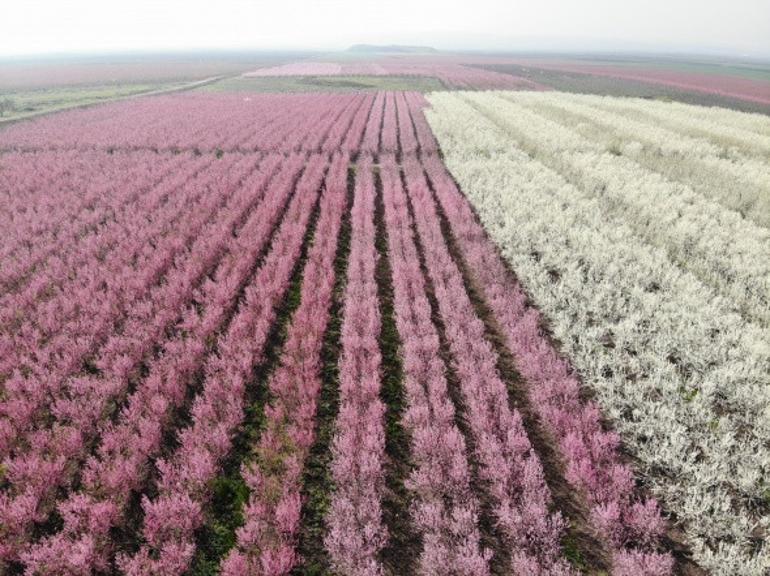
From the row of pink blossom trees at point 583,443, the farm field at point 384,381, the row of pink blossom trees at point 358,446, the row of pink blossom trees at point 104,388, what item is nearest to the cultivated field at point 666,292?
the farm field at point 384,381

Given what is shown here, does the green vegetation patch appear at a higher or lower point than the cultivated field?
higher

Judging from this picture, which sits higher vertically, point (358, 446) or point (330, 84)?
point (330, 84)

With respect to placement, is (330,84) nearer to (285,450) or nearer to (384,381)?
(384,381)

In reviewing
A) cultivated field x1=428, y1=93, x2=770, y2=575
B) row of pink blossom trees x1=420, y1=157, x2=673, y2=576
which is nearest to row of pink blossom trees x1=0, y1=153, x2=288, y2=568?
row of pink blossom trees x1=420, y1=157, x2=673, y2=576

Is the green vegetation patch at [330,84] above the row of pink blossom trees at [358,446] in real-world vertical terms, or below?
above

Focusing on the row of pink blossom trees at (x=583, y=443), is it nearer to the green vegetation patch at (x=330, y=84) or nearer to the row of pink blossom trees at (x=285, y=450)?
the row of pink blossom trees at (x=285, y=450)

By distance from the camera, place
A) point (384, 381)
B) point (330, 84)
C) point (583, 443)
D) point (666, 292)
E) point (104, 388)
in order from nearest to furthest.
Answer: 1. point (583, 443)
2. point (104, 388)
3. point (384, 381)
4. point (666, 292)
5. point (330, 84)

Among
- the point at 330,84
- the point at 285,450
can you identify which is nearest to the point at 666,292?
the point at 285,450

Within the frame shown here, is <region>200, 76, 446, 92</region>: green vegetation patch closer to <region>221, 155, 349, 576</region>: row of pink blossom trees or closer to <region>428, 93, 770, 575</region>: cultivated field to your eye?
<region>428, 93, 770, 575</region>: cultivated field
